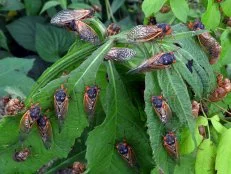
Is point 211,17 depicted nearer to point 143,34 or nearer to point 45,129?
point 143,34

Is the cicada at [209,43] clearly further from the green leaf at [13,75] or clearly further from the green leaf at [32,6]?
the green leaf at [32,6]

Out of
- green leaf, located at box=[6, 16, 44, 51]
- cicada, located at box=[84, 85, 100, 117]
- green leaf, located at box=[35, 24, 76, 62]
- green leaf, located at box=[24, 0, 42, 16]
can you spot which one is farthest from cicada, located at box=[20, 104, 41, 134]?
green leaf, located at box=[6, 16, 44, 51]

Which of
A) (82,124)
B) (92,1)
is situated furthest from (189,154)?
(92,1)

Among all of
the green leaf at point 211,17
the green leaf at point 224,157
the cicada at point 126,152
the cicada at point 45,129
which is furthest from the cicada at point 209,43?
the cicada at point 45,129

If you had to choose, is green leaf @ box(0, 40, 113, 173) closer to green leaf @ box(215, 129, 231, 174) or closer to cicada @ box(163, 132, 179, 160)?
cicada @ box(163, 132, 179, 160)

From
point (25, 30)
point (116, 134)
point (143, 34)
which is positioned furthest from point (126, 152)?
point (25, 30)

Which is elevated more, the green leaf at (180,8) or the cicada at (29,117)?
the green leaf at (180,8)
